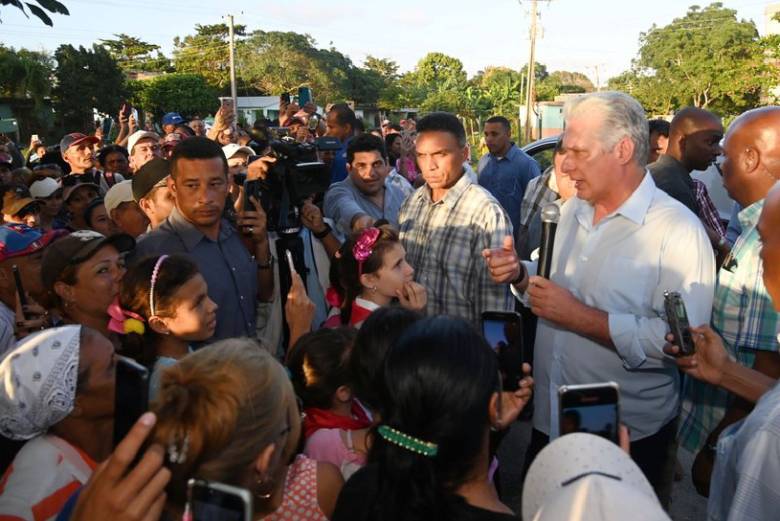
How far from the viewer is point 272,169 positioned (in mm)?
3686

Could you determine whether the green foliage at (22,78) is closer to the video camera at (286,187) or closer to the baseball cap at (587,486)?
the video camera at (286,187)

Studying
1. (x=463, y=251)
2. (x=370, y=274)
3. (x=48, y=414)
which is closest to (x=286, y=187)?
(x=370, y=274)

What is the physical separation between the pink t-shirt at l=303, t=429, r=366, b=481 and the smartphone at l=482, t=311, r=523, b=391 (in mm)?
607

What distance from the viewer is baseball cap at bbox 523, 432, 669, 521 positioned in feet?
2.89

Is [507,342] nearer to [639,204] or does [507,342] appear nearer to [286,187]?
[639,204]

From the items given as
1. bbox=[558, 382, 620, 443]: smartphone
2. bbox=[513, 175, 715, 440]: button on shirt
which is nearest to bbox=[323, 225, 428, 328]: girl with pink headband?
bbox=[513, 175, 715, 440]: button on shirt

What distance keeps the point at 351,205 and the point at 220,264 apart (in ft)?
4.77

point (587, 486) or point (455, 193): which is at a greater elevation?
point (455, 193)

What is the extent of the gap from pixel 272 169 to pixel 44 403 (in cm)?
218

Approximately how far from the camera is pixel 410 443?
4.55 ft

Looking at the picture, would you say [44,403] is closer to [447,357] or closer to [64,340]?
[64,340]

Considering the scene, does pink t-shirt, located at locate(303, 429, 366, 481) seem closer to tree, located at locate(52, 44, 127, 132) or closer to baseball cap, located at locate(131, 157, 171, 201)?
baseball cap, located at locate(131, 157, 171, 201)

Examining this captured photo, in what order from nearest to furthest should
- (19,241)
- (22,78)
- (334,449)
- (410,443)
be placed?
(410,443), (334,449), (19,241), (22,78)

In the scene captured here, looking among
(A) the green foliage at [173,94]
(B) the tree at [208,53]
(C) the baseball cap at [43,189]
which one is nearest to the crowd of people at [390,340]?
(C) the baseball cap at [43,189]
